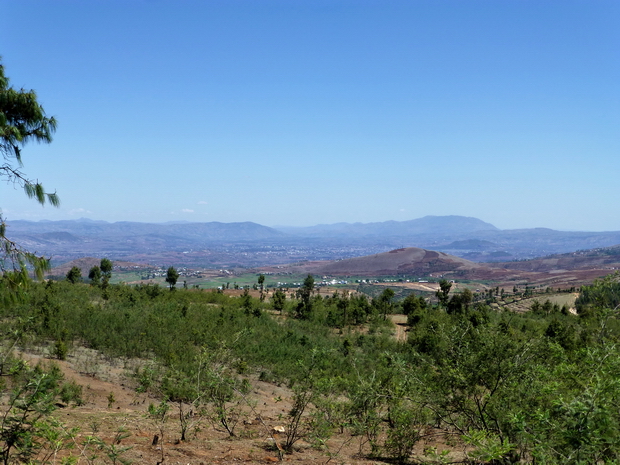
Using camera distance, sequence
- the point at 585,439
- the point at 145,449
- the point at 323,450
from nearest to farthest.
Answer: the point at 585,439 → the point at 145,449 → the point at 323,450

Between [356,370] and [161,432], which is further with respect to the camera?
[356,370]

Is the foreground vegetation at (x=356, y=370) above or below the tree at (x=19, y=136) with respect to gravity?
below

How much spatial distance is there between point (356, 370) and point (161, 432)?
4222 millimetres

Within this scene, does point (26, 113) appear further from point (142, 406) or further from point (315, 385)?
point (142, 406)

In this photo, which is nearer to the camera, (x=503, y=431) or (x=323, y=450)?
(x=503, y=431)

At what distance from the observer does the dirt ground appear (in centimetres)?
643

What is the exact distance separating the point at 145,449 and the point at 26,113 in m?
5.53

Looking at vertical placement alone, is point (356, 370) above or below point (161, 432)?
above

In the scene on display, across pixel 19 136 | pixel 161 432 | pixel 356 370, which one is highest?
pixel 19 136

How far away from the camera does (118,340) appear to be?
14758 mm

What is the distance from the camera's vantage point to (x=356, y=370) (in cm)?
893

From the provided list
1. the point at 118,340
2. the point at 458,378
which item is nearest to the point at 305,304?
the point at 118,340

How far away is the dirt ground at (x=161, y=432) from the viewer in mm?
6434

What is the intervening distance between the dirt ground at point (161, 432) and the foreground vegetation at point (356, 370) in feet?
1.00
